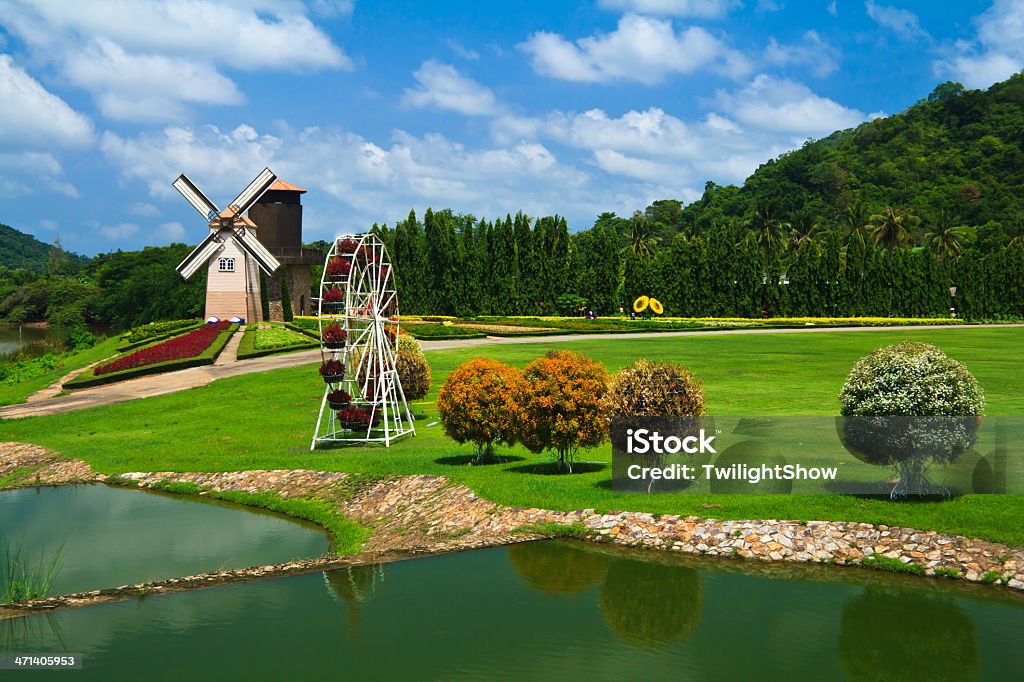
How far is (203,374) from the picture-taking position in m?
42.4

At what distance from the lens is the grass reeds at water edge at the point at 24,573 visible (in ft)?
45.1

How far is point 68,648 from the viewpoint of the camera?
11406 mm

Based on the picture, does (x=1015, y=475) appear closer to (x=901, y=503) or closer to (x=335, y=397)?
(x=901, y=503)

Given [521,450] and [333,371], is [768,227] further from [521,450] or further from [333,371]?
[333,371]

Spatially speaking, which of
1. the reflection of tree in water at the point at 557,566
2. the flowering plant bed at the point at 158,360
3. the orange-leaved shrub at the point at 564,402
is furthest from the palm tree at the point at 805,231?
the reflection of tree in water at the point at 557,566

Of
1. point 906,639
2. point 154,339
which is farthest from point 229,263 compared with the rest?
point 906,639

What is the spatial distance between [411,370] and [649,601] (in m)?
17.9

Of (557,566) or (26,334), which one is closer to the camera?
(557,566)

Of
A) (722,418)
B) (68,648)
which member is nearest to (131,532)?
(68,648)

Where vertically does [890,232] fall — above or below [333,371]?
above

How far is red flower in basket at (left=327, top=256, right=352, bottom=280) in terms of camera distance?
25266 millimetres

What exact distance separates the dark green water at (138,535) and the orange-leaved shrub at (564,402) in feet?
17.4

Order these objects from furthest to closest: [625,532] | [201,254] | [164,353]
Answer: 1. [201,254]
2. [164,353]
3. [625,532]

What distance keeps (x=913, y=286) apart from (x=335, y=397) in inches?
2463
